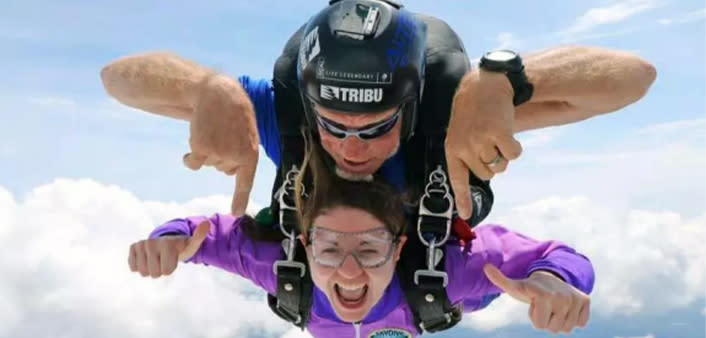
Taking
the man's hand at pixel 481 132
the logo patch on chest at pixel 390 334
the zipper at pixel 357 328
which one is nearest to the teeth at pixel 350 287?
the zipper at pixel 357 328

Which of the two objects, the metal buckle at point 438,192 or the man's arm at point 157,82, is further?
the metal buckle at point 438,192

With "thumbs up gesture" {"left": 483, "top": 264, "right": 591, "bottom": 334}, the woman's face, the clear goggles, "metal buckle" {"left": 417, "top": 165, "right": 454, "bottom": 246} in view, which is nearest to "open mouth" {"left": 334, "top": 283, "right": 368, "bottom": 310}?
the woman's face

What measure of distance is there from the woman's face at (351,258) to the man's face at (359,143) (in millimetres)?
234

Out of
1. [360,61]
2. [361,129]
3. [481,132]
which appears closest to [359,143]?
[361,129]

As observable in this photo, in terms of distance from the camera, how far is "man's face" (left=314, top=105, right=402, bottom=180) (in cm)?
306

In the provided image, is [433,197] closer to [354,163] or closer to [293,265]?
[354,163]

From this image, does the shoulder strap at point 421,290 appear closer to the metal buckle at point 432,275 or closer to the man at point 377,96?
the metal buckle at point 432,275

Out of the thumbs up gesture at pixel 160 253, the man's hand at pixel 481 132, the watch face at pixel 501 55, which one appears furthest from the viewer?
the thumbs up gesture at pixel 160 253

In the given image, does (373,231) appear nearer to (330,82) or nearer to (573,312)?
(330,82)

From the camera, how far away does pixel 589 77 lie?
2.84 metres

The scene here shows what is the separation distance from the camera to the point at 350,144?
3098 millimetres

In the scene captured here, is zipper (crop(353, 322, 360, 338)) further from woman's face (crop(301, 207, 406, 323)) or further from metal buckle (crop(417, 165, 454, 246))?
metal buckle (crop(417, 165, 454, 246))

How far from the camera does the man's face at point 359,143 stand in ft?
10.0

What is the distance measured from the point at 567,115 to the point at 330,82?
850mm
